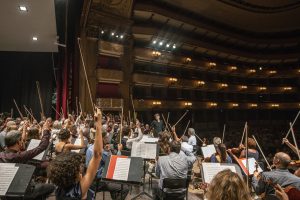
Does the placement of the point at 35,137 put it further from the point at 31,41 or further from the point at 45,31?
the point at 31,41

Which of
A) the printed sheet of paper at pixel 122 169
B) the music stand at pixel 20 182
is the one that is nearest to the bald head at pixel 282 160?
the printed sheet of paper at pixel 122 169

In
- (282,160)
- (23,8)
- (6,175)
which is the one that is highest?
(23,8)

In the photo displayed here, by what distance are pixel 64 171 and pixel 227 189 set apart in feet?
4.49

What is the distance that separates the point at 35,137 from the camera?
5.64 metres

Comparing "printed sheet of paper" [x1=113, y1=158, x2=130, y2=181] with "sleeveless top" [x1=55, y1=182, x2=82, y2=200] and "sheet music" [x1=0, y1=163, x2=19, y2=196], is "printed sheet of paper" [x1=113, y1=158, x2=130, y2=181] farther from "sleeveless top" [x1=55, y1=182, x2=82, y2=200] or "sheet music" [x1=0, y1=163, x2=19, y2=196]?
"sleeveless top" [x1=55, y1=182, x2=82, y2=200]

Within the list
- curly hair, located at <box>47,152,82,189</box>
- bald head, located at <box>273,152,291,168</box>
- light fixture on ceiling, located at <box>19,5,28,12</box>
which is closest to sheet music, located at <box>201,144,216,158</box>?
bald head, located at <box>273,152,291,168</box>

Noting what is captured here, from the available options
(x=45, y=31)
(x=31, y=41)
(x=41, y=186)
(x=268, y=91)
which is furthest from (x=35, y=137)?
(x=268, y=91)

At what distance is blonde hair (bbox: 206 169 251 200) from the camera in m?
1.85

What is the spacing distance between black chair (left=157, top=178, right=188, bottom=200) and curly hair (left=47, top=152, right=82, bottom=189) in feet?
8.01

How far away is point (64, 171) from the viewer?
2.27 meters

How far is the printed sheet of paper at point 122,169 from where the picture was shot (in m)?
4.21

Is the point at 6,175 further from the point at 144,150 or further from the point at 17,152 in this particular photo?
the point at 144,150

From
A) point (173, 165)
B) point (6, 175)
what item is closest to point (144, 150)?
point (173, 165)

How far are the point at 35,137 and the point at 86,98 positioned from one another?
11.4 metres
